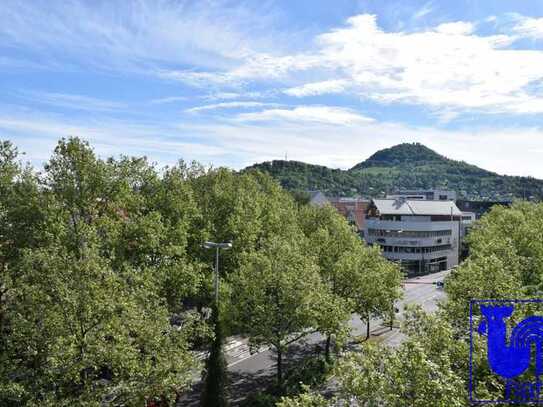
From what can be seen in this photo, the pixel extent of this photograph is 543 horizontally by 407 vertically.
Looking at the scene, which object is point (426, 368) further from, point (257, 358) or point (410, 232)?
point (410, 232)

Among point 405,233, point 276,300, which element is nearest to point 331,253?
point 276,300

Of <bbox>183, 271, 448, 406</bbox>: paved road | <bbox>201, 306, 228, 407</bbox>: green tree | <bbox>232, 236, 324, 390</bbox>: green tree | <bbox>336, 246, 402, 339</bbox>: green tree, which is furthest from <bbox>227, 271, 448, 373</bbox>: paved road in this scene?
<bbox>201, 306, 228, 407</bbox>: green tree

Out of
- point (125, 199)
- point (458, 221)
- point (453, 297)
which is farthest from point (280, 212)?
point (458, 221)

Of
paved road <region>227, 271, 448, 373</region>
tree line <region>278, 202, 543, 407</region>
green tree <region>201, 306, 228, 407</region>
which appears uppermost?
tree line <region>278, 202, 543, 407</region>

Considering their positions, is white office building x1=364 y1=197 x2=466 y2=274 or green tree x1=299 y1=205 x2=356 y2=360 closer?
green tree x1=299 y1=205 x2=356 y2=360

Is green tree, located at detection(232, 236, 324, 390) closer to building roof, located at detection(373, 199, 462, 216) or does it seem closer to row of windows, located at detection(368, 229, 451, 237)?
row of windows, located at detection(368, 229, 451, 237)

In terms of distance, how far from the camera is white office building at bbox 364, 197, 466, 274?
86.4 metres

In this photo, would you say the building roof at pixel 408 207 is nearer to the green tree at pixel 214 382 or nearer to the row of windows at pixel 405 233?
the row of windows at pixel 405 233

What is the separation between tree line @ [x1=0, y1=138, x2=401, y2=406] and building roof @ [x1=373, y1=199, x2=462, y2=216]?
1478 inches

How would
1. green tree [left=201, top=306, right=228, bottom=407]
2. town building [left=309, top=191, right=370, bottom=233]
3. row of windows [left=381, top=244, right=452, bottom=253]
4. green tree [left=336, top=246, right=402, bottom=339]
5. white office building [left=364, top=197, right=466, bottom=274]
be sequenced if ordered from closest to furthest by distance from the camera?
green tree [left=201, top=306, right=228, bottom=407] < green tree [left=336, top=246, right=402, bottom=339] < white office building [left=364, top=197, right=466, bottom=274] < row of windows [left=381, top=244, right=452, bottom=253] < town building [left=309, top=191, right=370, bottom=233]

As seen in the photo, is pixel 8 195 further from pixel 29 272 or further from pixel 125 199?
pixel 29 272

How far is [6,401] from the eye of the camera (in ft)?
62.5

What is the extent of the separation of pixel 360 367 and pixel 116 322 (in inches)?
407

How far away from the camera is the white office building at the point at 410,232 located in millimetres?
86438
